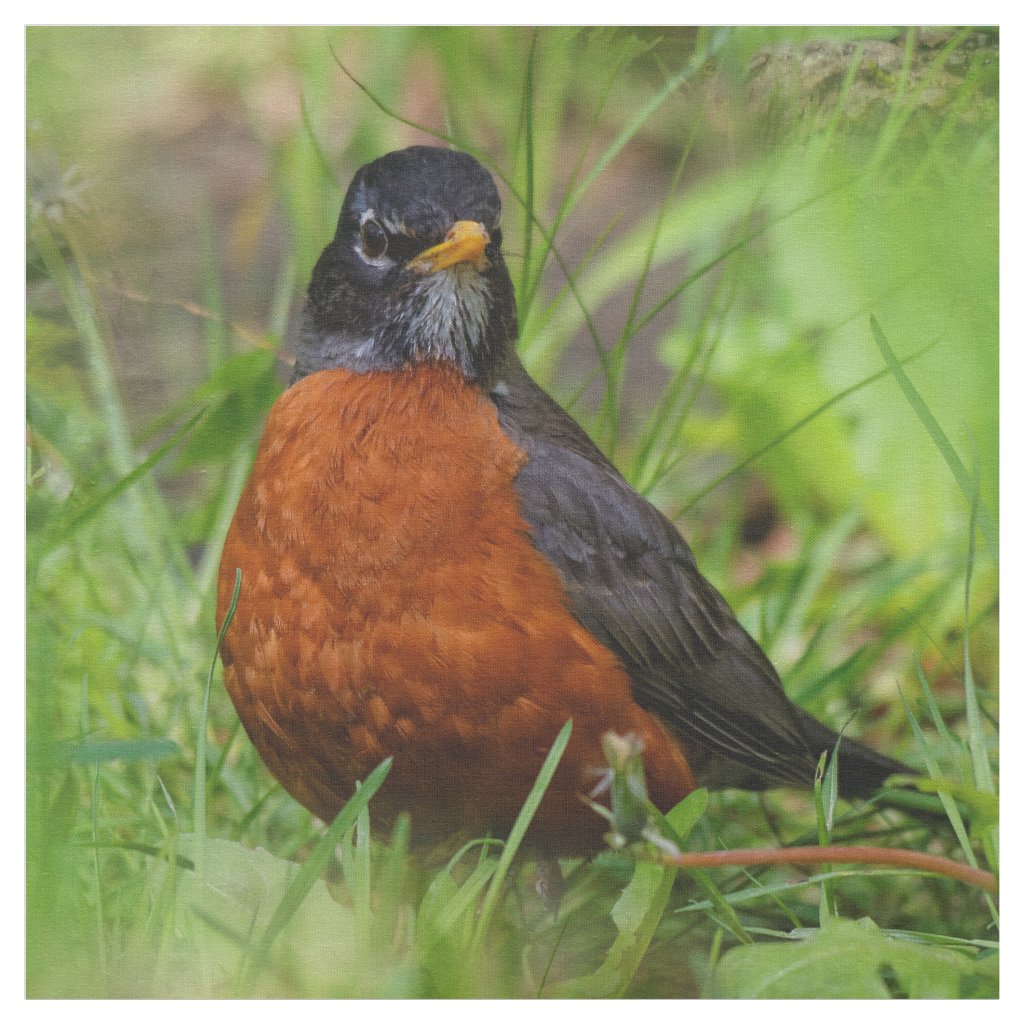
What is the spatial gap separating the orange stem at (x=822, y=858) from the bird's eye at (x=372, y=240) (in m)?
1.60

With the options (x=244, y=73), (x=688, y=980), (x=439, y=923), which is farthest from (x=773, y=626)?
(x=244, y=73)

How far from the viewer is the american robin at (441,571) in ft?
9.94

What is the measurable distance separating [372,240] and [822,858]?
1804mm

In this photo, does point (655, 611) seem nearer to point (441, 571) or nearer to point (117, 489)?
point (441, 571)

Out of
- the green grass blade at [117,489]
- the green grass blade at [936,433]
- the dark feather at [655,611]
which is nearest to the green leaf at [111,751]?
the green grass blade at [117,489]

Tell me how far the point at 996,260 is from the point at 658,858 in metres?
2.02

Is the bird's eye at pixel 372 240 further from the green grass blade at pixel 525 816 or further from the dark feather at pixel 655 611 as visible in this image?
the green grass blade at pixel 525 816

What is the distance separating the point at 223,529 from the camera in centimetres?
392

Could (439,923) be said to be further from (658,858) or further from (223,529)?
(223,529)

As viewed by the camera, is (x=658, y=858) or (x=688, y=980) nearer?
(x=658, y=858)

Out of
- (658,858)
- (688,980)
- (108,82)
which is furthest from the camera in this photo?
(108,82)

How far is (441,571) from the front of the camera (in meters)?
3.04

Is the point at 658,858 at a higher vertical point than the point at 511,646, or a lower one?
lower

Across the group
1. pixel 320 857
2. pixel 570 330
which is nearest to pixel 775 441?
pixel 570 330
